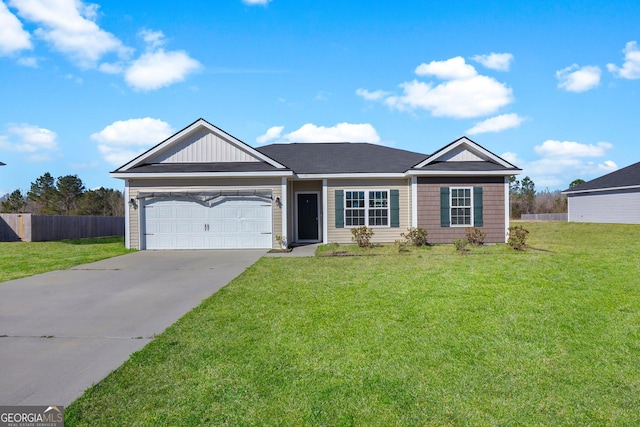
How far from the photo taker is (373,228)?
51.5ft

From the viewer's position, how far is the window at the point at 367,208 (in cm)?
1574

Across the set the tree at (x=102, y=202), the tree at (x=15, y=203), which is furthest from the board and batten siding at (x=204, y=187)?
the tree at (x=15, y=203)

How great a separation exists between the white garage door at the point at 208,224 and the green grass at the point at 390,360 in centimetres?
754

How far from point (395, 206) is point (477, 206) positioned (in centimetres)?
325

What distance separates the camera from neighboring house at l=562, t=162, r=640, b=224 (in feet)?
83.3

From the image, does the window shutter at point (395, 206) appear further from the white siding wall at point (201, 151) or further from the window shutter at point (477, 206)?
the white siding wall at point (201, 151)

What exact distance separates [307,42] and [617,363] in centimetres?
1243

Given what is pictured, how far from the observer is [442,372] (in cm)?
353

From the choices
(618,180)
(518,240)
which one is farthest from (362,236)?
(618,180)

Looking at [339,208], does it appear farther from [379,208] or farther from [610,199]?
[610,199]

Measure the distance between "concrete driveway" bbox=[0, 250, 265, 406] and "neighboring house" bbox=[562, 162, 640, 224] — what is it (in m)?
27.5

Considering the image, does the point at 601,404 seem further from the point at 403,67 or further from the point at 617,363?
the point at 403,67

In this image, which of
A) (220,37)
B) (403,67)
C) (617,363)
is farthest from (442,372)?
(403,67)

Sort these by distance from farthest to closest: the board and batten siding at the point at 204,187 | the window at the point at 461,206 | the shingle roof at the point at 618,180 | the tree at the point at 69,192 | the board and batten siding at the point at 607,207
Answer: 1. the tree at the point at 69,192
2. the shingle roof at the point at 618,180
3. the board and batten siding at the point at 607,207
4. the window at the point at 461,206
5. the board and batten siding at the point at 204,187
